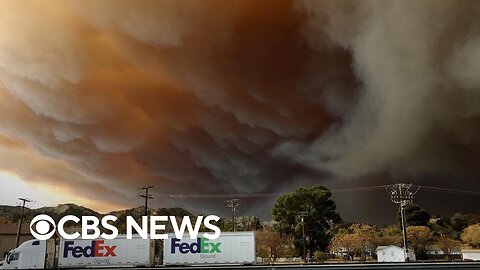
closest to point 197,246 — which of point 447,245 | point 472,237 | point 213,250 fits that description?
point 213,250

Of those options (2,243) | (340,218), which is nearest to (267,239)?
(340,218)

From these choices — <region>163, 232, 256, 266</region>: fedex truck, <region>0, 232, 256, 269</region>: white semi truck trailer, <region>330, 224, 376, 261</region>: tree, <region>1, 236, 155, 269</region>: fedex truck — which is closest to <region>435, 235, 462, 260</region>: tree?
<region>330, 224, 376, 261</region>: tree

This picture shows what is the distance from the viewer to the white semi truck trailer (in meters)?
54.9

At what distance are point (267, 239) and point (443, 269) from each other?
7684 cm

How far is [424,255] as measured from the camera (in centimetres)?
10106

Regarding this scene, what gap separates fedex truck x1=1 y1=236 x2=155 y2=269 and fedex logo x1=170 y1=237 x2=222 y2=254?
12.0 ft

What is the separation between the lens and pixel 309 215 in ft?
363

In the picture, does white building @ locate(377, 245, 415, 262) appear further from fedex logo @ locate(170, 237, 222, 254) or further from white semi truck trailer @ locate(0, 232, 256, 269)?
fedex logo @ locate(170, 237, 222, 254)

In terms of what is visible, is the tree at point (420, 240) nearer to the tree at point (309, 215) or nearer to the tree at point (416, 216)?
the tree at point (309, 215)

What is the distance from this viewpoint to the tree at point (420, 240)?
10206 centimetres

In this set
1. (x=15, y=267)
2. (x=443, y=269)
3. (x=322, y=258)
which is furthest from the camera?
(x=322, y=258)

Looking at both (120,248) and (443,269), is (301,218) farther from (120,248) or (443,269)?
(443,269)

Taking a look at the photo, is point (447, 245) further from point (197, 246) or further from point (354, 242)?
point (197, 246)

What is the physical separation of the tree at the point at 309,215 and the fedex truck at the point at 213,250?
179 ft
